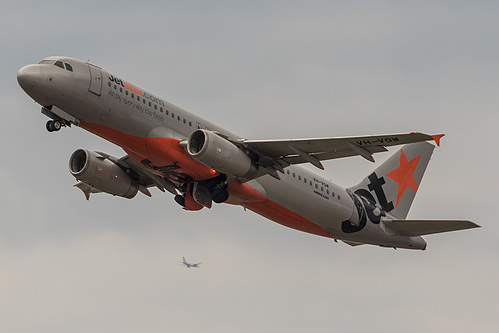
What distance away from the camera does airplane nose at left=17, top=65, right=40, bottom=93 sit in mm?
39031

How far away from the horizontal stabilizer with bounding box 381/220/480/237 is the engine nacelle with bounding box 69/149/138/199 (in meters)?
15.0

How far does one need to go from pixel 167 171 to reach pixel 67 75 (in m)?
6.96

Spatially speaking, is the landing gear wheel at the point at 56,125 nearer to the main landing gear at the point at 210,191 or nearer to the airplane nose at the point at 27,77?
the airplane nose at the point at 27,77

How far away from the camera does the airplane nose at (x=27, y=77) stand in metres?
39.0

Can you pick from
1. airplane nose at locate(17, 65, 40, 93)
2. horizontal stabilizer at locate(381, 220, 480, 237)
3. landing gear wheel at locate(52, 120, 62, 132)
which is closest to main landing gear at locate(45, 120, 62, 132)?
landing gear wheel at locate(52, 120, 62, 132)

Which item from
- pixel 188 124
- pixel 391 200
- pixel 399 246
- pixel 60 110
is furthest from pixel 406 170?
pixel 60 110

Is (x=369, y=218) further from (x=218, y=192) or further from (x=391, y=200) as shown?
(x=218, y=192)

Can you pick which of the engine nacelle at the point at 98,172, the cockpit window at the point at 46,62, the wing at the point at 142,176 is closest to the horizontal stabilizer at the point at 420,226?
the wing at the point at 142,176

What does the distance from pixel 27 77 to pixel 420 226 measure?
2265cm

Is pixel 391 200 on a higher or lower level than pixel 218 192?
higher

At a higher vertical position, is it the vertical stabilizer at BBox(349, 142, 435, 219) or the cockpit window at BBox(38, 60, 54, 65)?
the vertical stabilizer at BBox(349, 142, 435, 219)

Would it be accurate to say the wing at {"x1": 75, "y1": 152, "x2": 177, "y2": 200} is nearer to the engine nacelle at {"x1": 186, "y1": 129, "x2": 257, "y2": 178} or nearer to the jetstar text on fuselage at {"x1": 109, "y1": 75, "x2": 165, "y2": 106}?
the jetstar text on fuselage at {"x1": 109, "y1": 75, "x2": 165, "y2": 106}

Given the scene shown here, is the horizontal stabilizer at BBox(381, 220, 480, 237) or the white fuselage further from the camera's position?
the horizontal stabilizer at BBox(381, 220, 480, 237)

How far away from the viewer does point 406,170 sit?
54.0 metres
